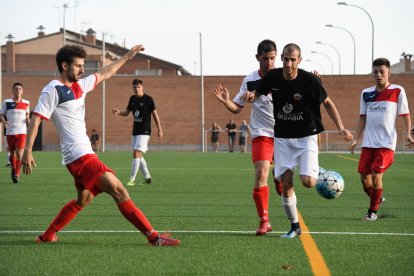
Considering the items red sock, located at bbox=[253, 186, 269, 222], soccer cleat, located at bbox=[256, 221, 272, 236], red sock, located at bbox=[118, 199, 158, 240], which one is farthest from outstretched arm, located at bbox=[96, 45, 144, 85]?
soccer cleat, located at bbox=[256, 221, 272, 236]

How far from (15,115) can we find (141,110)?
3795 mm

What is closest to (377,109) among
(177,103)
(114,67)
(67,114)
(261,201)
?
(261,201)

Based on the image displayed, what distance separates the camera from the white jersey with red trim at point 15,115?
2022 centimetres

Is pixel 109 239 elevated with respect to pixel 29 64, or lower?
lower

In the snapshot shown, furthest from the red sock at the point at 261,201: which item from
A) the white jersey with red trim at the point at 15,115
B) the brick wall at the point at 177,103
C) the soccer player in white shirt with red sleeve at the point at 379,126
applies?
the brick wall at the point at 177,103

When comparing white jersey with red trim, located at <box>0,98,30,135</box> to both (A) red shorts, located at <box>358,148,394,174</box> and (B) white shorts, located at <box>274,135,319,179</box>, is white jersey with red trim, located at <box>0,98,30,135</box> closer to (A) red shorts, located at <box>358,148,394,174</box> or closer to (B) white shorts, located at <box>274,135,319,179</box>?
(A) red shorts, located at <box>358,148,394,174</box>

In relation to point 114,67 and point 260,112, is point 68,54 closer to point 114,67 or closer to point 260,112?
point 114,67

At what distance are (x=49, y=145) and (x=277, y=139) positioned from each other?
49.6 m

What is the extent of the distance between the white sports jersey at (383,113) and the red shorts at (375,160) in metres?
0.07

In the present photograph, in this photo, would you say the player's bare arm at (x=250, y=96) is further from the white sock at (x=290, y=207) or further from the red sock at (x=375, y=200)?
the red sock at (x=375, y=200)

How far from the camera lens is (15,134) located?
20219mm

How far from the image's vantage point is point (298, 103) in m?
9.12

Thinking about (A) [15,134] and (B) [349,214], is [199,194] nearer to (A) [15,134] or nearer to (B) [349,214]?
(B) [349,214]

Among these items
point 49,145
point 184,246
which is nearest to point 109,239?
point 184,246
